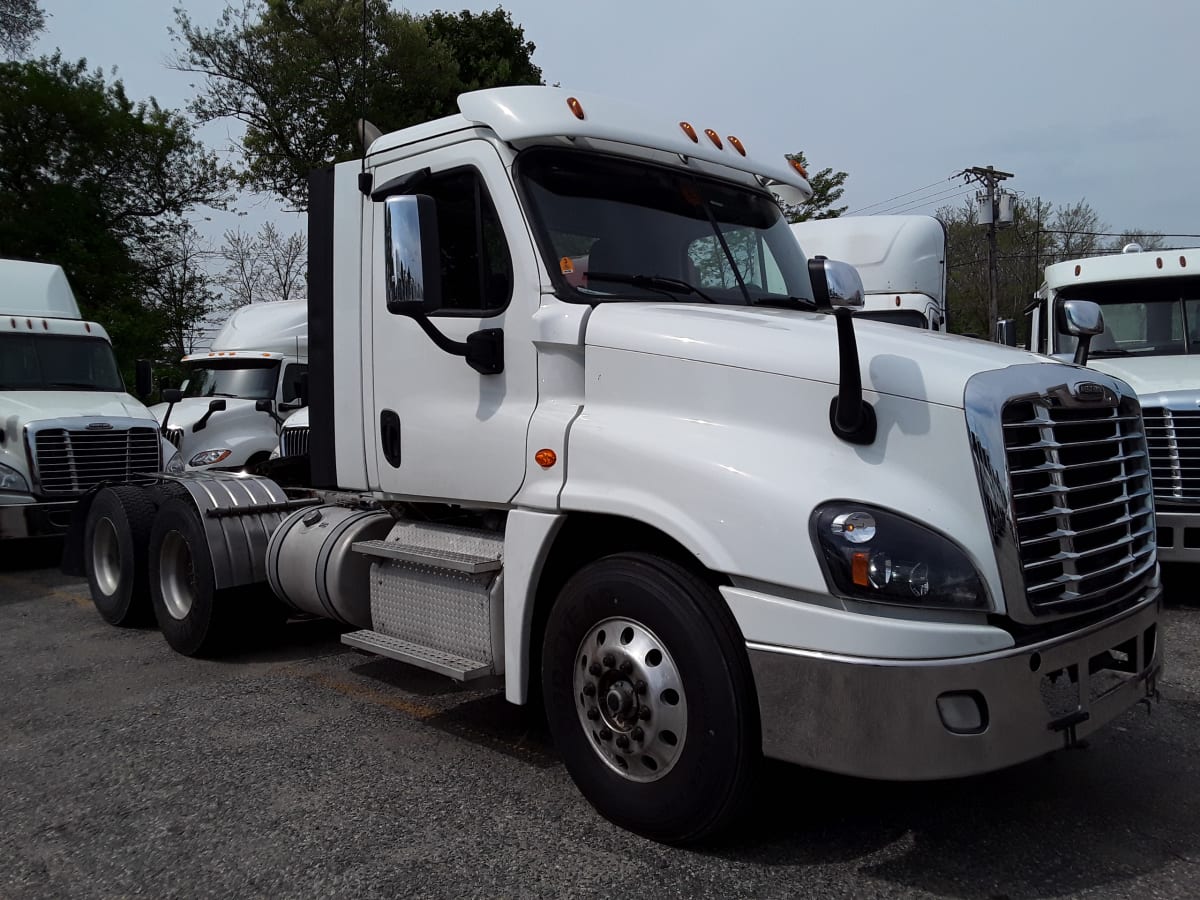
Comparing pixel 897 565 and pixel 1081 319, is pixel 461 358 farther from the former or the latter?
pixel 1081 319

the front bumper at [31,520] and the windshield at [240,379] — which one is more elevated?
the windshield at [240,379]

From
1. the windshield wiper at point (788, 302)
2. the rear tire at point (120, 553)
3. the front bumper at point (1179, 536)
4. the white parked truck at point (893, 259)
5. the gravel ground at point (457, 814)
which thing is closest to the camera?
the gravel ground at point (457, 814)

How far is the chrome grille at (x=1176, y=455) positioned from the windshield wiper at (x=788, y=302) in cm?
364

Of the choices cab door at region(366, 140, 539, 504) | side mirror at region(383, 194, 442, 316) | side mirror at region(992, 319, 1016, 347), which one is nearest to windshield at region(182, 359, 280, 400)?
cab door at region(366, 140, 539, 504)

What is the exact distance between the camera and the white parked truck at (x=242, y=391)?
12281mm

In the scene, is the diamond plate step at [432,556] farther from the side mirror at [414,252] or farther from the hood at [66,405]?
the hood at [66,405]

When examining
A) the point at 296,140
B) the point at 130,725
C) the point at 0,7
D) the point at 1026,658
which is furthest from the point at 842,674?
the point at 0,7

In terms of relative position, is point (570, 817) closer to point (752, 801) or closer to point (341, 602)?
point (752, 801)

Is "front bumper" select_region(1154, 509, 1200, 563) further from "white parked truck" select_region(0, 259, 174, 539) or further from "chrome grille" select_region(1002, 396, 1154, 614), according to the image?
"white parked truck" select_region(0, 259, 174, 539)

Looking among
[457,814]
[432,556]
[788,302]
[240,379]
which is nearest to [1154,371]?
[788,302]

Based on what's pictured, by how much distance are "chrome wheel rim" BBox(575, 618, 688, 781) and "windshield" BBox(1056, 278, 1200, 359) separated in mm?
6584

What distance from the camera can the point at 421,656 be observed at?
4.29 m

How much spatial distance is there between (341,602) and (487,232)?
209 centimetres

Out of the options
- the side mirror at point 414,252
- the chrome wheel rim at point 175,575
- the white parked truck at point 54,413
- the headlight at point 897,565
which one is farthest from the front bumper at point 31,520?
the headlight at point 897,565
